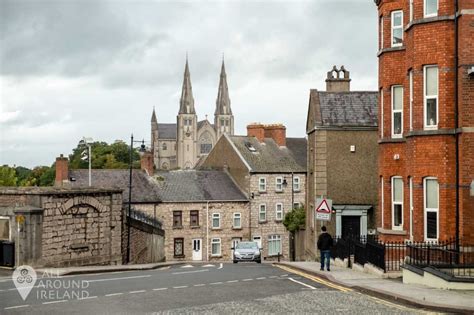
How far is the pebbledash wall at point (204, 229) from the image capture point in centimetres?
6019

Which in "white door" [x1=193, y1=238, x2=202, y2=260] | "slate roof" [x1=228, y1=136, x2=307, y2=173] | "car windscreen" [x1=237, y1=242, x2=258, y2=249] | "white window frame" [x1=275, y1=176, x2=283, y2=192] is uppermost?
"slate roof" [x1=228, y1=136, x2=307, y2=173]

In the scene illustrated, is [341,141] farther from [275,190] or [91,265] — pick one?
[275,190]

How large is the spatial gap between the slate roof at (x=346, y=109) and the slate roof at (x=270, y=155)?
25069 mm

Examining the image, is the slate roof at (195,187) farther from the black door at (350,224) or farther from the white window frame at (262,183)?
the black door at (350,224)

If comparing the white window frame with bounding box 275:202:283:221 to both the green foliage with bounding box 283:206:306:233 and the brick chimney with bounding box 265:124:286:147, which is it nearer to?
the green foliage with bounding box 283:206:306:233

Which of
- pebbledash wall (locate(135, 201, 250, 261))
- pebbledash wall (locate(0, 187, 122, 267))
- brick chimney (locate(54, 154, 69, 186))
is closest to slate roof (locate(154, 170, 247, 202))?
pebbledash wall (locate(135, 201, 250, 261))

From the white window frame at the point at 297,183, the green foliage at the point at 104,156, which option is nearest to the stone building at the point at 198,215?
the white window frame at the point at 297,183

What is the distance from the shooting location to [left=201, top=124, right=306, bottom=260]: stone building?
65562 mm

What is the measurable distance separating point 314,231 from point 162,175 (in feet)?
82.6

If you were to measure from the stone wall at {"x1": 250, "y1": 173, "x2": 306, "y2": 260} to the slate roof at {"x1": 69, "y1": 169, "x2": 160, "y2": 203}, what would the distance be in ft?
31.7

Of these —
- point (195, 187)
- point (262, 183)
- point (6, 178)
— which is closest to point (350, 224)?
point (195, 187)

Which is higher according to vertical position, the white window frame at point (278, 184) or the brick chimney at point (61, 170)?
the brick chimney at point (61, 170)

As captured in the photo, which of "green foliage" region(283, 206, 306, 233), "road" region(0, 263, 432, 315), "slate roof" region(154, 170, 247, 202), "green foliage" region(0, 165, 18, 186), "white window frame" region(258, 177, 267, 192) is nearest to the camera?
"road" region(0, 263, 432, 315)

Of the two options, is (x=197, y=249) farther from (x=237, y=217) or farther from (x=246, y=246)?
(x=246, y=246)
